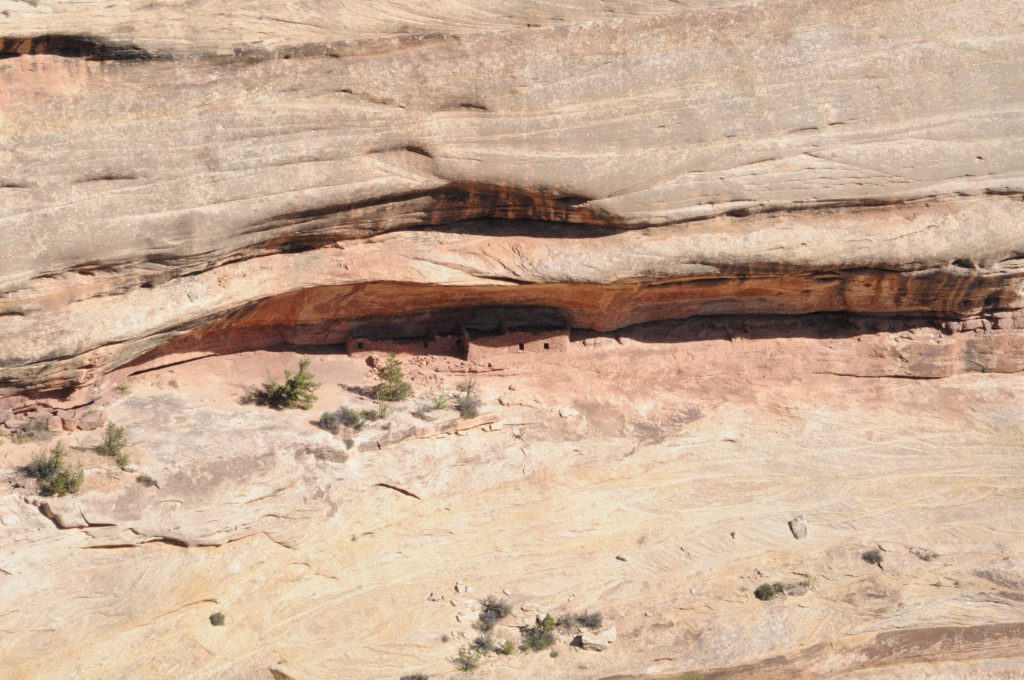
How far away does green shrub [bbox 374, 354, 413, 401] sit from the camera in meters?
13.3

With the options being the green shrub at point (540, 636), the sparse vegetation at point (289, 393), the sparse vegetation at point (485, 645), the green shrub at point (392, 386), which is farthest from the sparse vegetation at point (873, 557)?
the sparse vegetation at point (289, 393)

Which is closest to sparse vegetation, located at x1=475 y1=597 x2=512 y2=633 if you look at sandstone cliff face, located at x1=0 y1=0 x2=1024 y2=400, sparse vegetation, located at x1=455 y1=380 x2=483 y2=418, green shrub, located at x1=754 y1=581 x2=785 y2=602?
sparse vegetation, located at x1=455 y1=380 x2=483 y2=418

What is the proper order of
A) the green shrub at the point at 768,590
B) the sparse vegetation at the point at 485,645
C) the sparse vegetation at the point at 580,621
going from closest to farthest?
the sparse vegetation at the point at 485,645 < the sparse vegetation at the point at 580,621 < the green shrub at the point at 768,590

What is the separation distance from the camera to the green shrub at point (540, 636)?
12203 millimetres

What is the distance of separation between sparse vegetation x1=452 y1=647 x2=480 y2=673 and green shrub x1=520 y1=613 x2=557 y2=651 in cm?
56

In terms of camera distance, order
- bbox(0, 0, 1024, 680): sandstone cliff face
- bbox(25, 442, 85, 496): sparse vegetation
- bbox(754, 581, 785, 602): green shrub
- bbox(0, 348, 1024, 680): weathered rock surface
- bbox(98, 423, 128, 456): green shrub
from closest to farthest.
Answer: bbox(25, 442, 85, 496): sparse vegetation < bbox(0, 348, 1024, 680): weathered rock surface < bbox(0, 0, 1024, 680): sandstone cliff face < bbox(98, 423, 128, 456): green shrub < bbox(754, 581, 785, 602): green shrub

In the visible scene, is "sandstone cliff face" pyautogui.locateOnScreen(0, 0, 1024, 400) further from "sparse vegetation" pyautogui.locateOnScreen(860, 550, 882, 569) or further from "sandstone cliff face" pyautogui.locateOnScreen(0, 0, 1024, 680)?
"sparse vegetation" pyautogui.locateOnScreen(860, 550, 882, 569)

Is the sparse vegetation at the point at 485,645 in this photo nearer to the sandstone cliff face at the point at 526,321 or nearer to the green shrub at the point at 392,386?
the sandstone cliff face at the point at 526,321

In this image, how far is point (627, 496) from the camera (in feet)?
43.6

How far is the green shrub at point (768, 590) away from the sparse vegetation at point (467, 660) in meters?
3.49

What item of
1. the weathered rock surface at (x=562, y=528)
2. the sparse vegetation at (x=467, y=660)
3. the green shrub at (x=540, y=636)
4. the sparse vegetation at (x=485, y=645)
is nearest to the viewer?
the weathered rock surface at (x=562, y=528)

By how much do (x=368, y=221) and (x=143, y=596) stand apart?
4773mm

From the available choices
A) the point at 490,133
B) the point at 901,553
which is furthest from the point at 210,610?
the point at 901,553

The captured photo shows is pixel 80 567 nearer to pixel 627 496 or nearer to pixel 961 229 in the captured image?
pixel 627 496
